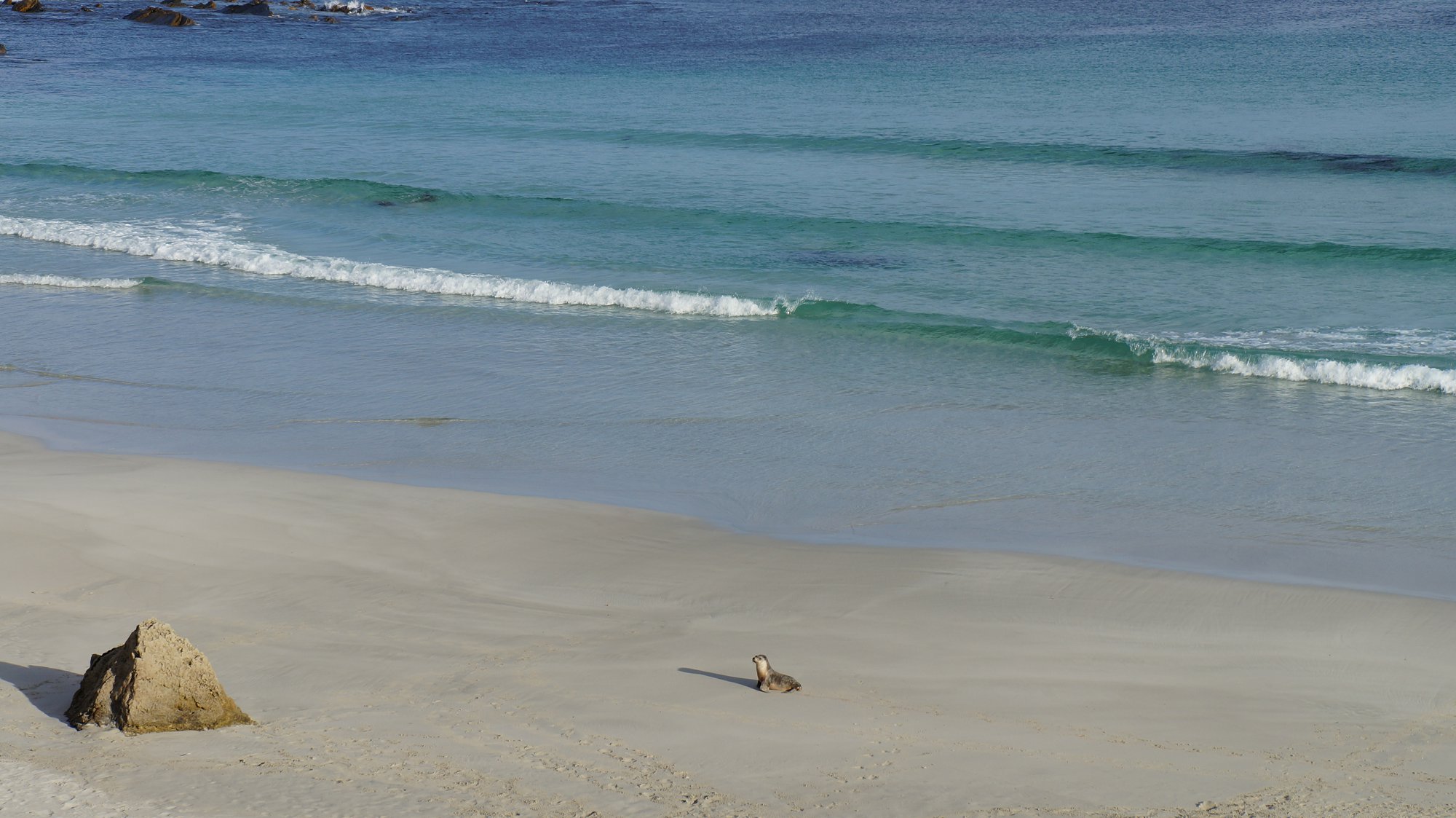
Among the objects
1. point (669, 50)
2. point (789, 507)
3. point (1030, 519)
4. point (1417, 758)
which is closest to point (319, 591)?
point (789, 507)

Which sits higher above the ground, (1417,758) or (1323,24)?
(1323,24)

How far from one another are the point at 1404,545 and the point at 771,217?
479 inches

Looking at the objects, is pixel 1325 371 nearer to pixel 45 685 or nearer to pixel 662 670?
pixel 662 670

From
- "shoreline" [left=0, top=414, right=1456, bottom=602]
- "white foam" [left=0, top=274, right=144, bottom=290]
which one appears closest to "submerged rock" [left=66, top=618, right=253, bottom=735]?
"shoreline" [left=0, top=414, right=1456, bottom=602]

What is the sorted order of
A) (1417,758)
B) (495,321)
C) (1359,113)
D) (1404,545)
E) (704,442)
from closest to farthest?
1. (1417,758)
2. (1404,545)
3. (704,442)
4. (495,321)
5. (1359,113)

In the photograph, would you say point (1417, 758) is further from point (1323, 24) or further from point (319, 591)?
point (1323, 24)

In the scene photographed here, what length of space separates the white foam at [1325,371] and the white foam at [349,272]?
460 centimetres

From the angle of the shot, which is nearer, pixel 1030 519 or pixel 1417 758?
pixel 1417 758

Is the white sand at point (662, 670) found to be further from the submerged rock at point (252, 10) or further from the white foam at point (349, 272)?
the submerged rock at point (252, 10)

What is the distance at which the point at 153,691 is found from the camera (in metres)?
5.54

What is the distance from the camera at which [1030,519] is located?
29.0 ft

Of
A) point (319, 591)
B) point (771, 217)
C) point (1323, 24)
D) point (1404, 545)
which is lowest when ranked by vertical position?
point (319, 591)

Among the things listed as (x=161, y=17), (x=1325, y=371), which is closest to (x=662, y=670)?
(x=1325, y=371)

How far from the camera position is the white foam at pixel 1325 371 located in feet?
39.0
